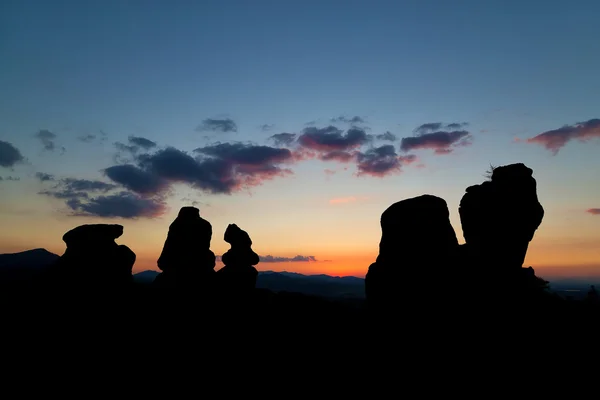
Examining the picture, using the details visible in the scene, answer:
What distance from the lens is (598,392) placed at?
25312 mm

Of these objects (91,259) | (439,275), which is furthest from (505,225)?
(91,259)

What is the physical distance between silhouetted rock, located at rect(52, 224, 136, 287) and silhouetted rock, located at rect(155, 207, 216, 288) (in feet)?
31.4

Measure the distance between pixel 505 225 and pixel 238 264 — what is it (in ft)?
185

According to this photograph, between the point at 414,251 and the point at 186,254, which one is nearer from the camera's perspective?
the point at 414,251

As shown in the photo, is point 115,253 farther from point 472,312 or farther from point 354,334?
point 472,312

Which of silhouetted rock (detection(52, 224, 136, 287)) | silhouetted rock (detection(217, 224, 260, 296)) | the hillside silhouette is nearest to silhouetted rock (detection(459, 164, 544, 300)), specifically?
the hillside silhouette

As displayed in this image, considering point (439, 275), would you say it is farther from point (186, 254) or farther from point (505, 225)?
point (186, 254)

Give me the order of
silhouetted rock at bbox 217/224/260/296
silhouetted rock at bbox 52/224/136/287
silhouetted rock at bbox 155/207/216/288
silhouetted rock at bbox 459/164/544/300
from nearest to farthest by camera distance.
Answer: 1. silhouetted rock at bbox 459/164/544/300
2. silhouetted rock at bbox 52/224/136/287
3. silhouetted rock at bbox 155/207/216/288
4. silhouetted rock at bbox 217/224/260/296

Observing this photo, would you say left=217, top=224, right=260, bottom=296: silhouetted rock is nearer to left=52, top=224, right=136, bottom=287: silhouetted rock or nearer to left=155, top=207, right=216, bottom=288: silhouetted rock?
left=155, top=207, right=216, bottom=288: silhouetted rock

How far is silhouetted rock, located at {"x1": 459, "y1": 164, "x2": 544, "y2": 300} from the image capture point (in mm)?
37000

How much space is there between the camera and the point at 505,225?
3722cm

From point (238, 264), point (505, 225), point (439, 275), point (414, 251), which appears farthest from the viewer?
point (238, 264)

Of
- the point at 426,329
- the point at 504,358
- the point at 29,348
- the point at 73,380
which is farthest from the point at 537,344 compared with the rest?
the point at 29,348

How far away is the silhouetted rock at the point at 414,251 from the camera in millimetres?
35094
